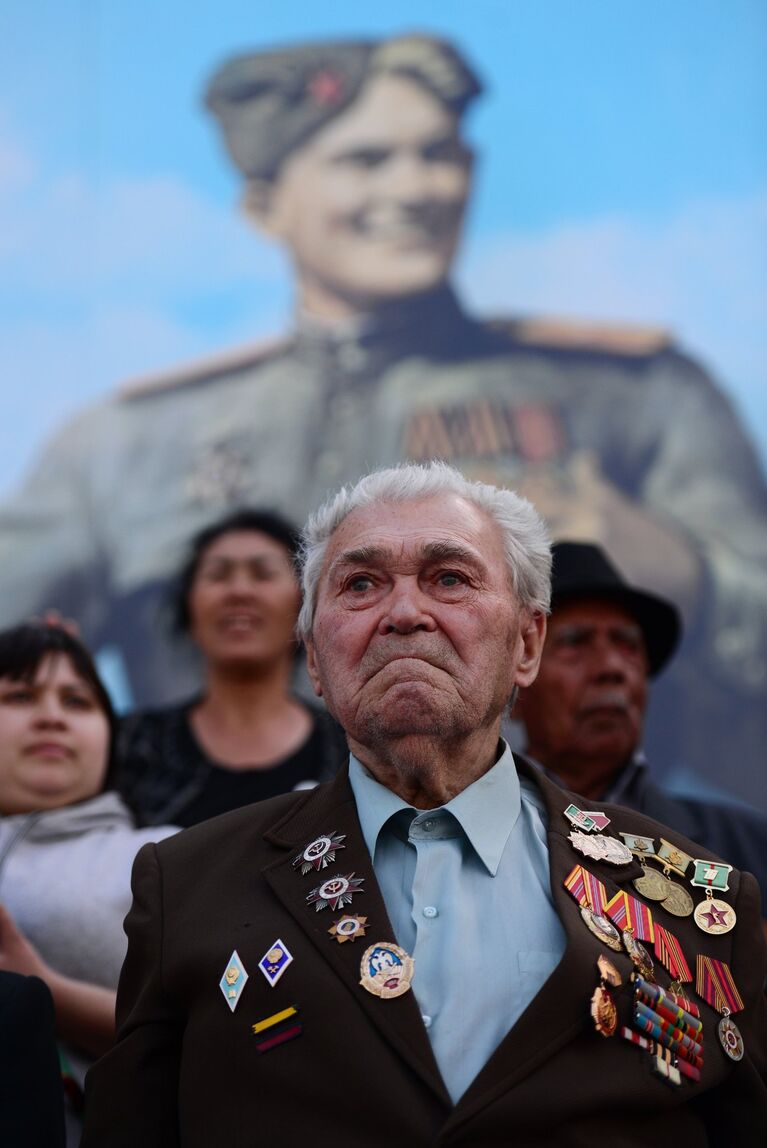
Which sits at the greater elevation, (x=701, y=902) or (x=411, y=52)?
(x=411, y=52)

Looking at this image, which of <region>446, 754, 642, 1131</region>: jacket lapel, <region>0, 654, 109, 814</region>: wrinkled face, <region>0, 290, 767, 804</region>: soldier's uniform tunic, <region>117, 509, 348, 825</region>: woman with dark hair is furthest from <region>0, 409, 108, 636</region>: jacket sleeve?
<region>446, 754, 642, 1131</region>: jacket lapel

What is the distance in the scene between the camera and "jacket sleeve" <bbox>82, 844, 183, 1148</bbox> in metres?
2.04

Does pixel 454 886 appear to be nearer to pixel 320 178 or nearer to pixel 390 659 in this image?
pixel 390 659

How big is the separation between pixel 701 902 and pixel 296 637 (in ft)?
2.84

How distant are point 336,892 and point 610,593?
1.92 metres

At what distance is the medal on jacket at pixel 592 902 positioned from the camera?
6.69 feet

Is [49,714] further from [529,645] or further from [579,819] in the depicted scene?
[579,819]

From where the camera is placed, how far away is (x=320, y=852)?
7.03 ft

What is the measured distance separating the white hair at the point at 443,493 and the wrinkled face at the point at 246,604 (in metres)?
1.58

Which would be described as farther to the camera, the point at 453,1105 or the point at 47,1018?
the point at 47,1018

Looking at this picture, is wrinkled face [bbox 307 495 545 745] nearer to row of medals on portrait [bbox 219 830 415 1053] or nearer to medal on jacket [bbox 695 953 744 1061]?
row of medals on portrait [bbox 219 830 415 1053]

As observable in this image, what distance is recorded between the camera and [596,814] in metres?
2.30

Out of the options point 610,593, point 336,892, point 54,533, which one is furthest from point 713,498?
point 336,892

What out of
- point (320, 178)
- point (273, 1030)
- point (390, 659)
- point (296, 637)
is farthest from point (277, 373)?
point (273, 1030)
